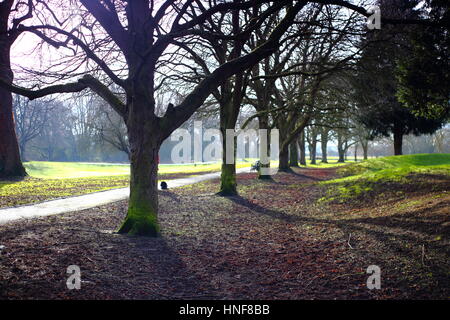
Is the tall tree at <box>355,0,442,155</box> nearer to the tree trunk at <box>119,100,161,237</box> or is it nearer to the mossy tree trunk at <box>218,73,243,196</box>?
the mossy tree trunk at <box>218,73,243,196</box>

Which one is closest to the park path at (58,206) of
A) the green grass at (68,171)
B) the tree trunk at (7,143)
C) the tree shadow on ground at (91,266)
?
the tree shadow on ground at (91,266)

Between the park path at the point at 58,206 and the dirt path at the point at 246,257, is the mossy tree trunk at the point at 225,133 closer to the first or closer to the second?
the park path at the point at 58,206

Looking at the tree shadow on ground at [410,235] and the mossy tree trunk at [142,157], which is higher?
the mossy tree trunk at [142,157]

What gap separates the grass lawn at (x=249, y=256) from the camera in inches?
151

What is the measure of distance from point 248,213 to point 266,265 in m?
4.79

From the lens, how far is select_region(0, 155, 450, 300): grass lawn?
385 centimetres

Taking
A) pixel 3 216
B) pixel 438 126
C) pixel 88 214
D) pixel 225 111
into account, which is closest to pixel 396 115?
pixel 438 126

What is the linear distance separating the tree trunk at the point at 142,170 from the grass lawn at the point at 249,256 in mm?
387

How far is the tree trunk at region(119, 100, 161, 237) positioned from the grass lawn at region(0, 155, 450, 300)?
39 centimetres

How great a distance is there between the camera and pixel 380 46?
9.30 m

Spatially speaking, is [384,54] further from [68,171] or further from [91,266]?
[68,171]

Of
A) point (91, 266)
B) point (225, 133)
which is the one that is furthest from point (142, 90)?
point (225, 133)

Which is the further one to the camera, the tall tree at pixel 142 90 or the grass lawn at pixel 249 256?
the tall tree at pixel 142 90

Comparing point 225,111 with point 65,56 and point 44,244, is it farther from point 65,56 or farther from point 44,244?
point 44,244
